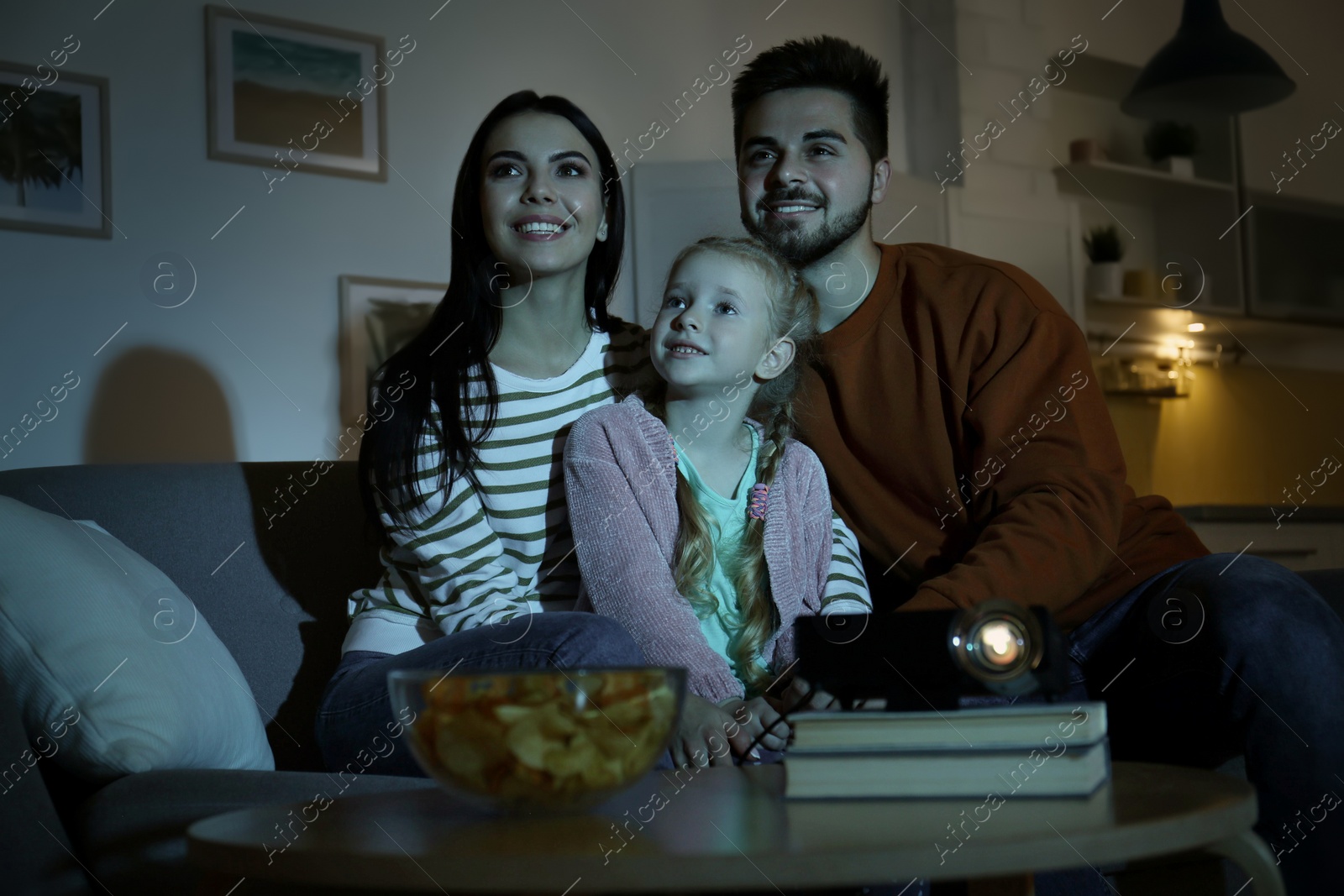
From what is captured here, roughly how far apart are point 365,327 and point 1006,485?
1968 millimetres

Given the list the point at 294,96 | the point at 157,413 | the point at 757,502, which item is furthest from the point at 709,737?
the point at 294,96

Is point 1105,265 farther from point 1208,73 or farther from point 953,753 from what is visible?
point 953,753

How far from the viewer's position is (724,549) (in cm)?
151

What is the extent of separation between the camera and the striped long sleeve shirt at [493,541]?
1.47 meters

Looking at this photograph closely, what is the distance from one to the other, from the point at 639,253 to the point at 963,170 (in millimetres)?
1234

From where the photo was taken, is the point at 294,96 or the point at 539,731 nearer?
the point at 539,731

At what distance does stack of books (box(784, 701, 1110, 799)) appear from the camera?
A: 0.75 metres

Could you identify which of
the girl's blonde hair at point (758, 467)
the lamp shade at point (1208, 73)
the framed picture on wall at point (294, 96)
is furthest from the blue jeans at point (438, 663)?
the lamp shade at point (1208, 73)

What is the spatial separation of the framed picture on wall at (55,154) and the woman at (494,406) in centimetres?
140

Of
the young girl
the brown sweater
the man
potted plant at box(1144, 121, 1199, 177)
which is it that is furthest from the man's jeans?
potted plant at box(1144, 121, 1199, 177)

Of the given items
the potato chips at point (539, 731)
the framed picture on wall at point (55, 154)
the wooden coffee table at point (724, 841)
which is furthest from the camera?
the framed picture on wall at point (55, 154)

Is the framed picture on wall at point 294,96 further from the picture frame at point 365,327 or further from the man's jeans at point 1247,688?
the man's jeans at point 1247,688

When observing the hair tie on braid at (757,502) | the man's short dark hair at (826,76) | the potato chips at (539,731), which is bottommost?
the potato chips at (539,731)

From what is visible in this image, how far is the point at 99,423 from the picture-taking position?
2.72 m
